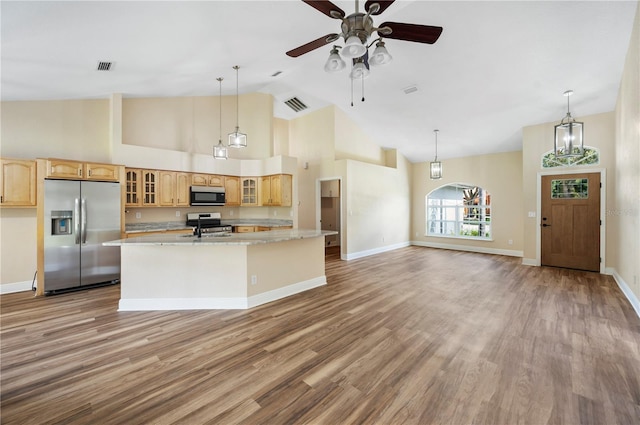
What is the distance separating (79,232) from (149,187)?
1359mm

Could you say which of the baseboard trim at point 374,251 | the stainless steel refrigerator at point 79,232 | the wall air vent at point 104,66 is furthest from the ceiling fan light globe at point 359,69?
the baseboard trim at point 374,251

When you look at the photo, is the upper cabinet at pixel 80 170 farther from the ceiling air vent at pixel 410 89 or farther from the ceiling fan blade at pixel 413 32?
the ceiling air vent at pixel 410 89

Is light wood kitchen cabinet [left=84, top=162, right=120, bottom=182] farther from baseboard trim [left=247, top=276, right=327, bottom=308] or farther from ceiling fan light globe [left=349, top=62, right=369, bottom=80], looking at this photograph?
ceiling fan light globe [left=349, top=62, right=369, bottom=80]

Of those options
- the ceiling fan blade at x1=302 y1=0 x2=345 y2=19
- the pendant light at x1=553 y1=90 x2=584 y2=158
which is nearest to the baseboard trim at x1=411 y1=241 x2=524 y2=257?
the pendant light at x1=553 y1=90 x2=584 y2=158

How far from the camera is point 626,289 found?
400 centimetres

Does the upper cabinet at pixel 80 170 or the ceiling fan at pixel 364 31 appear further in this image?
the upper cabinet at pixel 80 170

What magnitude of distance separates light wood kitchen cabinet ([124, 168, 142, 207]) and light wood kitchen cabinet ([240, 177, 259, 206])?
6.89 ft

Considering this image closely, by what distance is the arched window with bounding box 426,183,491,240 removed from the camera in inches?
310

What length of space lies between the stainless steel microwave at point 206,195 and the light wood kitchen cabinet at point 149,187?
2.16 ft

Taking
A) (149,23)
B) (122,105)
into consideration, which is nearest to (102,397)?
(149,23)

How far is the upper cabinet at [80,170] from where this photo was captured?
13.6ft

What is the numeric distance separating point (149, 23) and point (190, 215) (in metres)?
3.82

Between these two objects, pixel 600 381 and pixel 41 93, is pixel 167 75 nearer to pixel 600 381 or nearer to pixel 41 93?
pixel 41 93

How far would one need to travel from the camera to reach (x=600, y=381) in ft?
6.79
